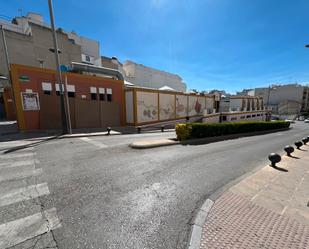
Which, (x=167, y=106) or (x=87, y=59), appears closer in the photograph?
(x=167, y=106)

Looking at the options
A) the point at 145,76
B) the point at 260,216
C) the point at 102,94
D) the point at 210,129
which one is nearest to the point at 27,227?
the point at 260,216

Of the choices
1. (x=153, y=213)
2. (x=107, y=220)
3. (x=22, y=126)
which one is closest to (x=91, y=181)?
(x=107, y=220)

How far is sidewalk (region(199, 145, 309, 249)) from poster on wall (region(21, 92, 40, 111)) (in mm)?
14791

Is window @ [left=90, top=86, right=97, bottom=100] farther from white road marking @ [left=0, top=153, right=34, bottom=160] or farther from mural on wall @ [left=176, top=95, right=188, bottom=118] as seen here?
mural on wall @ [left=176, top=95, right=188, bottom=118]

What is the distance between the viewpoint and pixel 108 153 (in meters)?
7.09

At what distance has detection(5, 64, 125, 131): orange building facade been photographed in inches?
485

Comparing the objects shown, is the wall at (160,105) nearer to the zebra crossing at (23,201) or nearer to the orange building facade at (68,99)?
the orange building facade at (68,99)

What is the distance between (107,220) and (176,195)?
5.54ft

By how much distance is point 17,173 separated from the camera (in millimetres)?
4777

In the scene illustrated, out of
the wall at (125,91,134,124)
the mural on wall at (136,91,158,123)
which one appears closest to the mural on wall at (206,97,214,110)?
the mural on wall at (136,91,158,123)

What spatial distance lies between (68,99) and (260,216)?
15600 mm

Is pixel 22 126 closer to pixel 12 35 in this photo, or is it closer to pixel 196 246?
pixel 196 246

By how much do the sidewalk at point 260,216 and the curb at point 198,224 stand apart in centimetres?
6

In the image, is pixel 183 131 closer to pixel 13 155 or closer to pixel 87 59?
pixel 13 155
